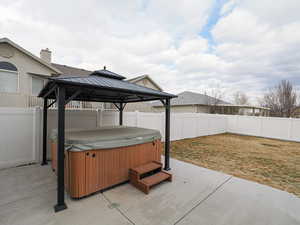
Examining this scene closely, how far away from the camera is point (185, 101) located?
16.4m

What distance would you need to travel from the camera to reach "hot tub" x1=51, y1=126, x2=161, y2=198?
2463 millimetres

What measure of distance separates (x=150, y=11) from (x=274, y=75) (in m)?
18.3

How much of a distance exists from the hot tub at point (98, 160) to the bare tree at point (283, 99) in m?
20.3

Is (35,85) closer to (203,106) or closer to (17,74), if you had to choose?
(17,74)

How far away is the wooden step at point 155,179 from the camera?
2.82m

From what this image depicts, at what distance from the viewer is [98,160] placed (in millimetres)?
2676

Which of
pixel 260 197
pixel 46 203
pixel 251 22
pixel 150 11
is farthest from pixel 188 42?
pixel 46 203

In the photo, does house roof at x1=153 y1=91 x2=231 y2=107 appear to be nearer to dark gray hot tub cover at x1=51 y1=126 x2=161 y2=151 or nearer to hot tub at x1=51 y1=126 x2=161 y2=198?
dark gray hot tub cover at x1=51 y1=126 x2=161 y2=151

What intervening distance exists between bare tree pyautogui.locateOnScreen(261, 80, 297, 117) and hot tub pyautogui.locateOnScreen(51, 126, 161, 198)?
20305 millimetres

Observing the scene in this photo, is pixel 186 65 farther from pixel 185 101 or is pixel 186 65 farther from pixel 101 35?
pixel 101 35

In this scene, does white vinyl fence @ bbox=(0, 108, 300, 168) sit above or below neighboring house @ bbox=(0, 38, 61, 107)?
below

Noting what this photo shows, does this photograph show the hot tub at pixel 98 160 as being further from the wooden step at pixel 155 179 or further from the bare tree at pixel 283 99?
the bare tree at pixel 283 99

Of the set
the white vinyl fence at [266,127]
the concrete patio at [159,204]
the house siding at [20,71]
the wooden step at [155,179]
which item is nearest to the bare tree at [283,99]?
the white vinyl fence at [266,127]

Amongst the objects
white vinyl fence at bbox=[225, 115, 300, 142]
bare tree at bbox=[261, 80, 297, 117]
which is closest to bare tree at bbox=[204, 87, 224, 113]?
white vinyl fence at bbox=[225, 115, 300, 142]
